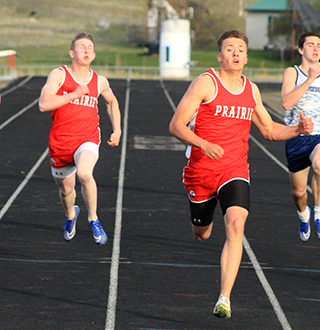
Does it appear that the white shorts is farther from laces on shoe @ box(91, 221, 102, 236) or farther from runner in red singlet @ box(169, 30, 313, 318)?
runner in red singlet @ box(169, 30, 313, 318)

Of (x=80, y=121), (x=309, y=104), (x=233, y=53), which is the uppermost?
(x=233, y=53)

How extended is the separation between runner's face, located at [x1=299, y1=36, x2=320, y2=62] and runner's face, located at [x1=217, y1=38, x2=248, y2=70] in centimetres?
191

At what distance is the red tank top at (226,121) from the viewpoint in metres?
5.30

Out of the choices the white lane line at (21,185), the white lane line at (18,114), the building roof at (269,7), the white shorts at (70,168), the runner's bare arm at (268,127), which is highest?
the runner's bare arm at (268,127)

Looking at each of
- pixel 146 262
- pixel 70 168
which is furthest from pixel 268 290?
pixel 70 168

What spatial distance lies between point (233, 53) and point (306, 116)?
210 centimetres

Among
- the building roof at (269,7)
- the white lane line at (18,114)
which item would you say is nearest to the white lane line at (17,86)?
the white lane line at (18,114)

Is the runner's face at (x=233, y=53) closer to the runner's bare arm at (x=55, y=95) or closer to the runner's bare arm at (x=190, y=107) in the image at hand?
the runner's bare arm at (x=190, y=107)

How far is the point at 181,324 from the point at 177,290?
89cm

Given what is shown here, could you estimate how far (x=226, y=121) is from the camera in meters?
5.34

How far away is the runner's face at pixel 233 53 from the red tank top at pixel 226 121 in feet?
0.46

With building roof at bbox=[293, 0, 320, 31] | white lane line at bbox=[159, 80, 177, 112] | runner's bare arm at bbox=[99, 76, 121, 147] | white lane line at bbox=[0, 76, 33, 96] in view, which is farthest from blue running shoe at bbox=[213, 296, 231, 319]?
building roof at bbox=[293, 0, 320, 31]

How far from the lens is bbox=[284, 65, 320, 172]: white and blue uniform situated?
714cm

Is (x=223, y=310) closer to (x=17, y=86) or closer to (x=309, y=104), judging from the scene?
(x=309, y=104)
